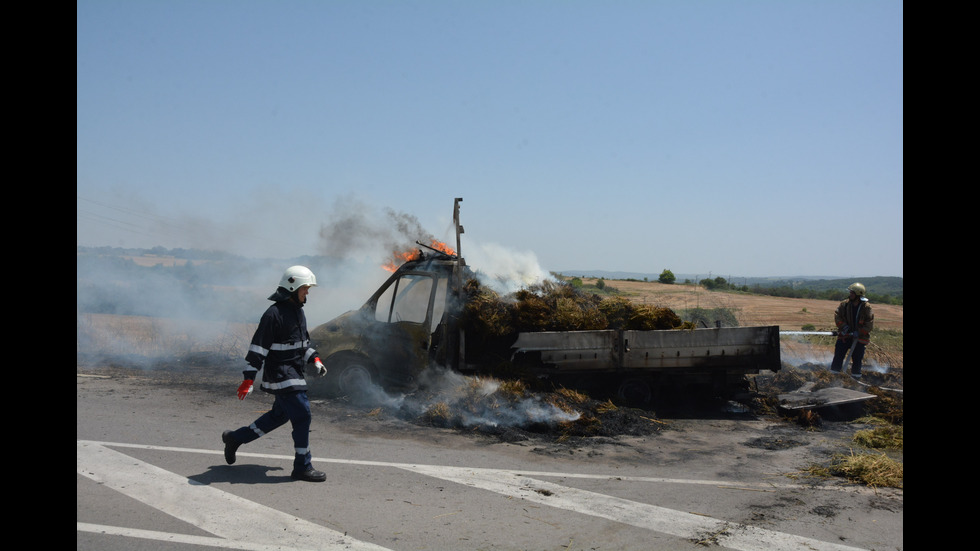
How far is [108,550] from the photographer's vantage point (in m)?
4.04

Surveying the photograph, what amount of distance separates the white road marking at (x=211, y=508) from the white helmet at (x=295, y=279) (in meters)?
1.86

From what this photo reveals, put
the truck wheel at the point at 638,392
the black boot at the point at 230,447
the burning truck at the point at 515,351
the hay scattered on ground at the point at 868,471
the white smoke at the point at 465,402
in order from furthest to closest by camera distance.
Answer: the truck wheel at the point at 638,392 < the burning truck at the point at 515,351 < the white smoke at the point at 465,402 < the hay scattered on ground at the point at 868,471 < the black boot at the point at 230,447

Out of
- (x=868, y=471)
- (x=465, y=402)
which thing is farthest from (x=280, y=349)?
(x=868, y=471)

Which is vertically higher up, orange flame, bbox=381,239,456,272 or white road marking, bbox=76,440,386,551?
orange flame, bbox=381,239,456,272

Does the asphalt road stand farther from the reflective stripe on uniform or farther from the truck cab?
the truck cab

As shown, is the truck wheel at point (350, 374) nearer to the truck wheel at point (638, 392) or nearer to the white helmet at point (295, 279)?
the white helmet at point (295, 279)

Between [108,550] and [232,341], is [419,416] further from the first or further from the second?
[232,341]

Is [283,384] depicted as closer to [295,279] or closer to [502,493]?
[295,279]

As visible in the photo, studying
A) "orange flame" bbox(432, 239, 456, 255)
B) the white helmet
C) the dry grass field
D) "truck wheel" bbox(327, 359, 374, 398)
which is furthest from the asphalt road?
the dry grass field

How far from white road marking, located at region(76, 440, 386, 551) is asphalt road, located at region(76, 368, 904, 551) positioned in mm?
16

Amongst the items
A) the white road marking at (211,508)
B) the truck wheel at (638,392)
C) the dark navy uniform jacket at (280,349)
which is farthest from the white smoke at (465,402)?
the white road marking at (211,508)

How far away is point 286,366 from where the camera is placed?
223 inches

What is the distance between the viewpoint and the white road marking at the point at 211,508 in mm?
4312

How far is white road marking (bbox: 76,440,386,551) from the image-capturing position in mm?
4312
